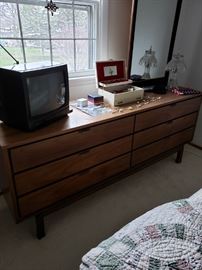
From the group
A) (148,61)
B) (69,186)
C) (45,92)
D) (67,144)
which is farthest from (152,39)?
Answer: (69,186)

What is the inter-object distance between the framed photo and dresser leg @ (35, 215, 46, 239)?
118cm

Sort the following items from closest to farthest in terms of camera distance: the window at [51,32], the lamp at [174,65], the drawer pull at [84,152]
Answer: the drawer pull at [84,152]
the window at [51,32]
the lamp at [174,65]

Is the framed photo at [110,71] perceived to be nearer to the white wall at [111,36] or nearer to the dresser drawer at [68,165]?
the white wall at [111,36]

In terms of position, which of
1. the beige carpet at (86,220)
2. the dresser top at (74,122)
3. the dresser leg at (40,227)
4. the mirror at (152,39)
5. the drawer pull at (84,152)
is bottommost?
the beige carpet at (86,220)

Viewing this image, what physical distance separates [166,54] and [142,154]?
3.71 feet

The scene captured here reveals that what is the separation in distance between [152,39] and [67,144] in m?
1.44

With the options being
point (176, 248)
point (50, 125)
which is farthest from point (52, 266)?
point (176, 248)

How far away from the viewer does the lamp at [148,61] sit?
2080mm

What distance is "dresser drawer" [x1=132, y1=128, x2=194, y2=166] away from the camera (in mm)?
1883

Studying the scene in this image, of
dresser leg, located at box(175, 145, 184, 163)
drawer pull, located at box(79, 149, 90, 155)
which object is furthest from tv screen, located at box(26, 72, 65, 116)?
dresser leg, located at box(175, 145, 184, 163)

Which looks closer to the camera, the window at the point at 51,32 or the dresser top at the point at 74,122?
the dresser top at the point at 74,122

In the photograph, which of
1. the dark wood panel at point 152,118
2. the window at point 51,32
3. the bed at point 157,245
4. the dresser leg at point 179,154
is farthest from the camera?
the dresser leg at point 179,154

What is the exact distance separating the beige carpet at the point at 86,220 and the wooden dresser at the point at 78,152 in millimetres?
132

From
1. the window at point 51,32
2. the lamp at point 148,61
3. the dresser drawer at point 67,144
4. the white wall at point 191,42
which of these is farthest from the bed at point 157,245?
the white wall at point 191,42
